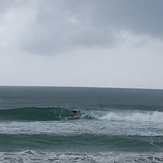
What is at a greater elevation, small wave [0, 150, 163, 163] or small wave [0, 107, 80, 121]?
small wave [0, 107, 80, 121]

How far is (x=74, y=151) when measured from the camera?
19.2 m

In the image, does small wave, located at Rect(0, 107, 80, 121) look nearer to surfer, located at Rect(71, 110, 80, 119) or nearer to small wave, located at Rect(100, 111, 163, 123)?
surfer, located at Rect(71, 110, 80, 119)

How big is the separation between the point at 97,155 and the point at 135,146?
166 inches

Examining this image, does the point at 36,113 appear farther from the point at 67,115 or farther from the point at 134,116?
the point at 134,116

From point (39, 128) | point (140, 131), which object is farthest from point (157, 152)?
point (39, 128)

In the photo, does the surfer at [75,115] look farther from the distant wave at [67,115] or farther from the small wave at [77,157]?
the small wave at [77,157]

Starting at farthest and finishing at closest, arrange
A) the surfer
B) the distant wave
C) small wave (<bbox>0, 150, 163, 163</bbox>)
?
1. the distant wave
2. the surfer
3. small wave (<bbox>0, 150, 163, 163</bbox>)

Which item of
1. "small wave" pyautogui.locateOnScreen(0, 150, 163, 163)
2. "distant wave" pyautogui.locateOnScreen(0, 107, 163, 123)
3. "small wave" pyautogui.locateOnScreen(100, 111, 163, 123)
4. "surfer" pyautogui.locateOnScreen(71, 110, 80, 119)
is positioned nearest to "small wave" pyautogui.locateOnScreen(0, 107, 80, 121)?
"distant wave" pyautogui.locateOnScreen(0, 107, 163, 123)

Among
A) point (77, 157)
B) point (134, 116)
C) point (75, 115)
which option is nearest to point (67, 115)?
point (75, 115)

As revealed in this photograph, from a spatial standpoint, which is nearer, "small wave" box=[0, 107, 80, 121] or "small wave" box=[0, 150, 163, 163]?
"small wave" box=[0, 150, 163, 163]

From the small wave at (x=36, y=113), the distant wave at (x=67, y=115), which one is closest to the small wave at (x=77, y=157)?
the distant wave at (x=67, y=115)

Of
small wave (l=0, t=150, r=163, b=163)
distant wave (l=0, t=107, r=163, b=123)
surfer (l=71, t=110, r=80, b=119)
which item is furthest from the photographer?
distant wave (l=0, t=107, r=163, b=123)

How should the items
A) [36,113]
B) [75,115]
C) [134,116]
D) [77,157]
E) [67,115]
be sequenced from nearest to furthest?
[77,157], [75,115], [134,116], [67,115], [36,113]

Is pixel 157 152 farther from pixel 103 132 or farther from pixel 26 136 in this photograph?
pixel 26 136
